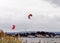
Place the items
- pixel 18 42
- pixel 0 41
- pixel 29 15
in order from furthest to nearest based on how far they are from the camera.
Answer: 1. pixel 29 15
2. pixel 18 42
3. pixel 0 41

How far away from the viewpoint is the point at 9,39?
1567 cm

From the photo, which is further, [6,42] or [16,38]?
[16,38]

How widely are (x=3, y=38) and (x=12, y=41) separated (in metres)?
0.75

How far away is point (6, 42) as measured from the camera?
1514 centimetres

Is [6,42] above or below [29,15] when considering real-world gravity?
below

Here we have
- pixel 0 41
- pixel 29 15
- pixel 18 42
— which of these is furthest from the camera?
pixel 29 15

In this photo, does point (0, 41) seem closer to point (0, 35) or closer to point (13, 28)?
point (0, 35)

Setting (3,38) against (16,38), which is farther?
(16,38)

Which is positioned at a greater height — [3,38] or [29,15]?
[29,15]

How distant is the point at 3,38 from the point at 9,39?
0.49m

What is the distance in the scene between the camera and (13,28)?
1652cm

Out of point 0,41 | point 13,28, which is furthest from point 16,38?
point 0,41

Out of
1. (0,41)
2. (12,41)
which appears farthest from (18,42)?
(0,41)

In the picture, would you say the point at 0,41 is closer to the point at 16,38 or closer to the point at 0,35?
the point at 0,35
